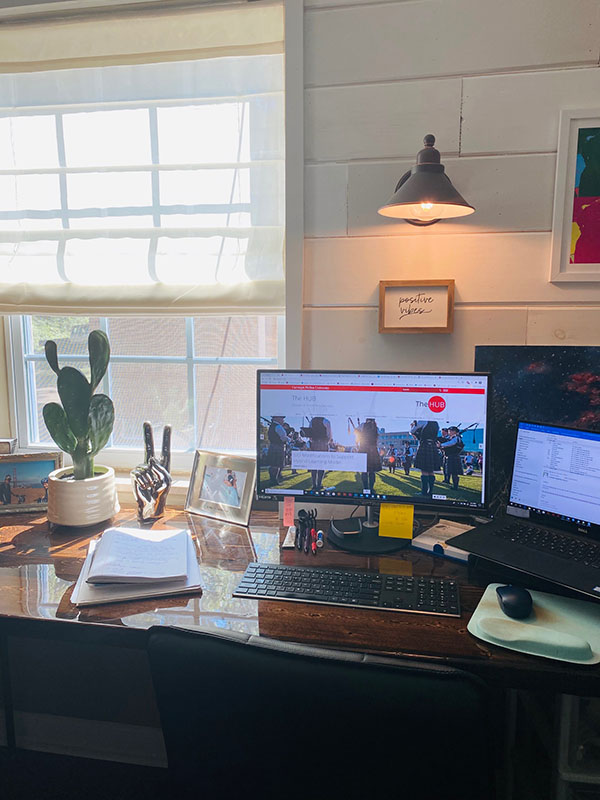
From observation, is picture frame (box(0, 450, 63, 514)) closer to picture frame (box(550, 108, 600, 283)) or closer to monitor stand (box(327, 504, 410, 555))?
monitor stand (box(327, 504, 410, 555))

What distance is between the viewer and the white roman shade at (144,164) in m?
1.80

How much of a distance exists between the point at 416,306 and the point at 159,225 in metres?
0.87

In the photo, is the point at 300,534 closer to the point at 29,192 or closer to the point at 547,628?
the point at 547,628

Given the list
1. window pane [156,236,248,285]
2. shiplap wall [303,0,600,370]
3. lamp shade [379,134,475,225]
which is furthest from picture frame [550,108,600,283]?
window pane [156,236,248,285]

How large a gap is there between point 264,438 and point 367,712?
2.91ft

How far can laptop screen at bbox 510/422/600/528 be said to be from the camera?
4.20 feet

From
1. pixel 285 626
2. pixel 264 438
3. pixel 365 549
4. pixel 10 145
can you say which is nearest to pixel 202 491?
pixel 264 438

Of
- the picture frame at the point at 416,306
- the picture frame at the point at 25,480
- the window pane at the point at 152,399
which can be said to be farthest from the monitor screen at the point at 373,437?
the picture frame at the point at 25,480

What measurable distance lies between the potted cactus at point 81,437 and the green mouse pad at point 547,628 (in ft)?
3.40

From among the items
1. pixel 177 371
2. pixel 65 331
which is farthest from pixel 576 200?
pixel 65 331

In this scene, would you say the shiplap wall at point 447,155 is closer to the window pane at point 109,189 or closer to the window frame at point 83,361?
the window frame at point 83,361

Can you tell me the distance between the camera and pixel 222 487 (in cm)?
173

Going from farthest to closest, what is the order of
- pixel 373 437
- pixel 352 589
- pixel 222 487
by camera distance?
pixel 222 487
pixel 373 437
pixel 352 589

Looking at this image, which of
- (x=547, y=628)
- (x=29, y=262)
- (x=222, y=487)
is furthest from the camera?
(x=29, y=262)
